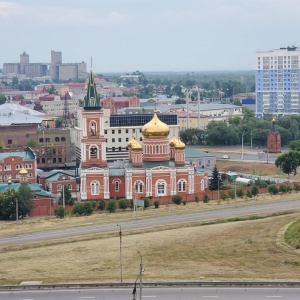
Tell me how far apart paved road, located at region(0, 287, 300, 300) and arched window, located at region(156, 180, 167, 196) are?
28465 mm

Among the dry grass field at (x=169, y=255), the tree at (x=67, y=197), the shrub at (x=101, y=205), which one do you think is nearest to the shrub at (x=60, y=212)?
the tree at (x=67, y=197)

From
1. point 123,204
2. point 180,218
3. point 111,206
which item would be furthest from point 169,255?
point 123,204

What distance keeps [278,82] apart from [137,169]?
86892mm

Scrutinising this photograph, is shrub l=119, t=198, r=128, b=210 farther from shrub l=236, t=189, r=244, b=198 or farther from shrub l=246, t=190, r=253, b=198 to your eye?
shrub l=246, t=190, r=253, b=198

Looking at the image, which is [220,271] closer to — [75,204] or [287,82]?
[75,204]

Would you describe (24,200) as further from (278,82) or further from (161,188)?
(278,82)

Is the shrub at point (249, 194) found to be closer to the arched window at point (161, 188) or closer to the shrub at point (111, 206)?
the arched window at point (161, 188)

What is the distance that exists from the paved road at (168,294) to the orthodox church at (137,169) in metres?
27.9

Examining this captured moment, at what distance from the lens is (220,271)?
35.0 m

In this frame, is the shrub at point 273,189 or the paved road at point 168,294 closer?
the paved road at point 168,294

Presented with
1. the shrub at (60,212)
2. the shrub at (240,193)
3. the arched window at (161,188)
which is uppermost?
Answer: the arched window at (161,188)

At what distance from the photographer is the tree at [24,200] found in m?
54.9

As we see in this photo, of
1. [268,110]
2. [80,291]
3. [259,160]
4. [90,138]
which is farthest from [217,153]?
[80,291]

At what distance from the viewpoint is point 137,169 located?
60.1 meters
